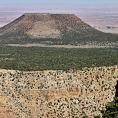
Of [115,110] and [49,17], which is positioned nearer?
[115,110]

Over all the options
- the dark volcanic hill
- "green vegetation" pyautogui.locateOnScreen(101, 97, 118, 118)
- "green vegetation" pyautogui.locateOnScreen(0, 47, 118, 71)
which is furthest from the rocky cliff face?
the dark volcanic hill

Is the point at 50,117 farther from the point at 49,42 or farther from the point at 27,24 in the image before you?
the point at 27,24

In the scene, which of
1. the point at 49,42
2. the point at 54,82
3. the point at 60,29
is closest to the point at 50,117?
the point at 54,82

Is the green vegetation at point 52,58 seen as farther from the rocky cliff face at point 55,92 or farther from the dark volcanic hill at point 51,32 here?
the dark volcanic hill at point 51,32

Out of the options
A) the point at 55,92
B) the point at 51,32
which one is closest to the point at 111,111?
the point at 55,92

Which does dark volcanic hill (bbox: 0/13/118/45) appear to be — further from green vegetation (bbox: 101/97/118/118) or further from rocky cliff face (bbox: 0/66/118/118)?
green vegetation (bbox: 101/97/118/118)

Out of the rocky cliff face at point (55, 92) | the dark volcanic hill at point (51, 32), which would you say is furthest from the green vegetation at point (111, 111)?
the dark volcanic hill at point (51, 32)

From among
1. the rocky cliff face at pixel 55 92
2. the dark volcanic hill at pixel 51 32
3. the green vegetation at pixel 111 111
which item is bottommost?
the dark volcanic hill at pixel 51 32
